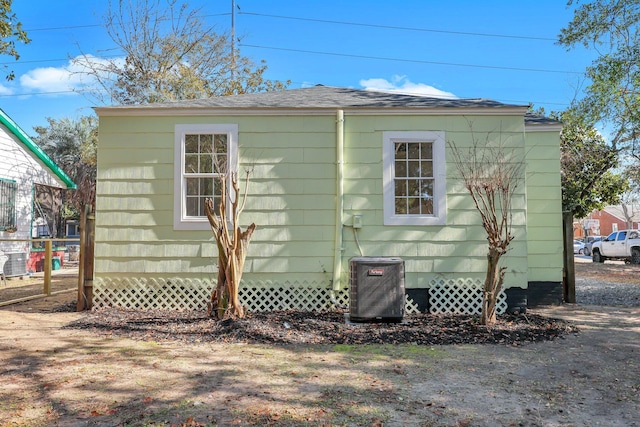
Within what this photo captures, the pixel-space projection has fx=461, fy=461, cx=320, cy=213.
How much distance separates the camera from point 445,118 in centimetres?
742

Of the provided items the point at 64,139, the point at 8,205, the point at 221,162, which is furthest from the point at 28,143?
the point at 64,139

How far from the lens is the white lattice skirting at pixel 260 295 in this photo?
7270mm

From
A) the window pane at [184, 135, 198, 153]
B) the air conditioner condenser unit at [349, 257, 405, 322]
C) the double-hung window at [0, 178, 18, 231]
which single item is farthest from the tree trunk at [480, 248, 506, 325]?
the double-hung window at [0, 178, 18, 231]

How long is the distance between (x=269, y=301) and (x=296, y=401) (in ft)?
12.9

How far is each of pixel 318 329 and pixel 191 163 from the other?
3445mm

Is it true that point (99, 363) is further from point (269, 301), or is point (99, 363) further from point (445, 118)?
point (445, 118)

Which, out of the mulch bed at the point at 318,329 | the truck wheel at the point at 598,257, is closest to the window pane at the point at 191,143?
the mulch bed at the point at 318,329

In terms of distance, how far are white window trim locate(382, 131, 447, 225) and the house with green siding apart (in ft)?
0.07

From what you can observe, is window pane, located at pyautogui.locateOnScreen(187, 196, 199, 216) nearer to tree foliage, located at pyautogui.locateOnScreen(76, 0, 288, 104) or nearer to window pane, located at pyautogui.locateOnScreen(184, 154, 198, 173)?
window pane, located at pyautogui.locateOnScreen(184, 154, 198, 173)

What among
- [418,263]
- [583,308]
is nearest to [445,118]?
[418,263]

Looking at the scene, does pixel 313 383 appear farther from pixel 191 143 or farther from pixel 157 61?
pixel 157 61

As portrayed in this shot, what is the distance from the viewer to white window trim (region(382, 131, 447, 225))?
7.28 metres

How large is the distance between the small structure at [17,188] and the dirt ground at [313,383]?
8093mm

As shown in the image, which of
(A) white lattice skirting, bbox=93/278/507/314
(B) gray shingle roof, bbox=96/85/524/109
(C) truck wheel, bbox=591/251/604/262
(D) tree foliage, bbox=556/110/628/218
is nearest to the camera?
(A) white lattice skirting, bbox=93/278/507/314
